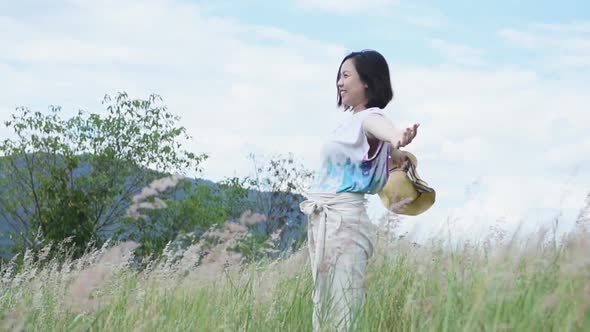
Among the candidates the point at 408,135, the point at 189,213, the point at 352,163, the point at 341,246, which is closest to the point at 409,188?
the point at 352,163

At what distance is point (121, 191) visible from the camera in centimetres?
2069

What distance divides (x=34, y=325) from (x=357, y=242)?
1743 millimetres

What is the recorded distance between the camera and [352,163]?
4.48 m

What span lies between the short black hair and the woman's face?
0.02 m

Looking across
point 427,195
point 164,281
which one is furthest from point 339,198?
point 164,281

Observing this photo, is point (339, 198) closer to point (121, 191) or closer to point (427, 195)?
point (427, 195)

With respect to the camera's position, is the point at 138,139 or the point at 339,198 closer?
the point at 339,198

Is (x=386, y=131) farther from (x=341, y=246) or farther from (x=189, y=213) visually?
(x=189, y=213)

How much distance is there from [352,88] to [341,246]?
3.16 feet

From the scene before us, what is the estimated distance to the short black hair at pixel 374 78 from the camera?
477cm

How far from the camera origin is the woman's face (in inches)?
188

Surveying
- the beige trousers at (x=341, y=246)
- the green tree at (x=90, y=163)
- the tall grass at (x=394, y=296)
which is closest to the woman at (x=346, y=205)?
the beige trousers at (x=341, y=246)

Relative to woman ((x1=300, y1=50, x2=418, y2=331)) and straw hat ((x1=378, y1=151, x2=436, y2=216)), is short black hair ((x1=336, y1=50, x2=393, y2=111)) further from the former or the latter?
straw hat ((x1=378, y1=151, x2=436, y2=216))

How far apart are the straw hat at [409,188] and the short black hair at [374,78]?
0.33 m
